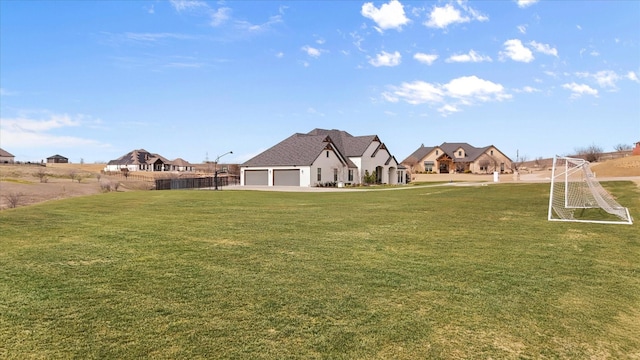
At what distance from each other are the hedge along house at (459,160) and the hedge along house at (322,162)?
2905cm

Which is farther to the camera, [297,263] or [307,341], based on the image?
[297,263]

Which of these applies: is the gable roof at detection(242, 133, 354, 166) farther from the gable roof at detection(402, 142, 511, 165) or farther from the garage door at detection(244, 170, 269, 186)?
the gable roof at detection(402, 142, 511, 165)

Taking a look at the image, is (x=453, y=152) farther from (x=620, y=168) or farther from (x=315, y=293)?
(x=315, y=293)

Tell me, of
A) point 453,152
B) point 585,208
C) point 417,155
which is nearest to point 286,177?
point 585,208

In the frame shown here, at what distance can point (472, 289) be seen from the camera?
6414mm

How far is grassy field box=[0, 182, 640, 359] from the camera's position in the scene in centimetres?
440

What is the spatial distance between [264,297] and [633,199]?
21.5m

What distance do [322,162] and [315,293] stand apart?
142ft

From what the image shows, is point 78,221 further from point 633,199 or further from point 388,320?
point 633,199

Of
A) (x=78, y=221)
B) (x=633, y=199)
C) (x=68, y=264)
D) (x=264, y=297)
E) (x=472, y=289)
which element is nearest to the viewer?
(x=264, y=297)

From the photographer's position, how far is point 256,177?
52.0 metres

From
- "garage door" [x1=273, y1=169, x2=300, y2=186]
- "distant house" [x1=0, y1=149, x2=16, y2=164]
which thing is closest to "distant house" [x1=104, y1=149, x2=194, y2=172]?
"distant house" [x1=0, y1=149, x2=16, y2=164]

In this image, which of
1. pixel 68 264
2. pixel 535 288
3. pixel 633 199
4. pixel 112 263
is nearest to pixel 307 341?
pixel 535 288

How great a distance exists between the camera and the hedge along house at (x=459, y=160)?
266 feet
